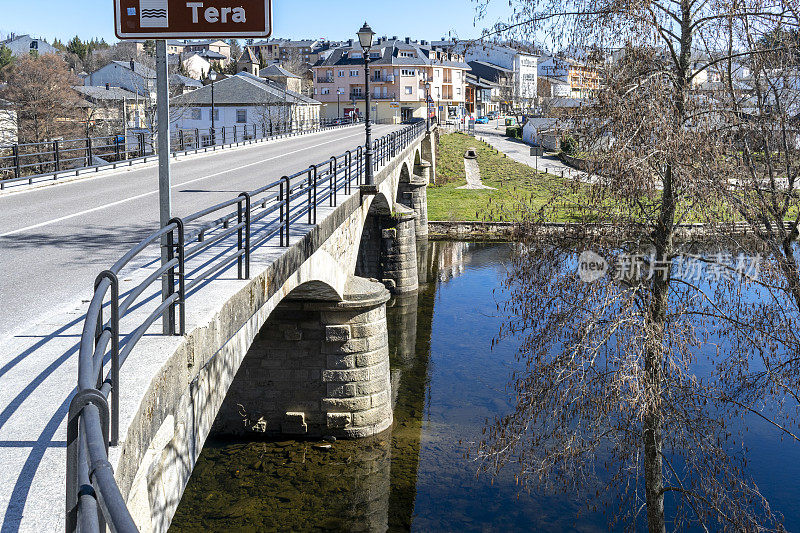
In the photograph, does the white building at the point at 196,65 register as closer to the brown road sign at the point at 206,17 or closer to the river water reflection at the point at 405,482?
the river water reflection at the point at 405,482

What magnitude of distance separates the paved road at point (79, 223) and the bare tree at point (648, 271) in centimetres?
530

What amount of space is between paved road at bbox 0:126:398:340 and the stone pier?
2965 mm

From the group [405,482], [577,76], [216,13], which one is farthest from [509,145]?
[216,13]

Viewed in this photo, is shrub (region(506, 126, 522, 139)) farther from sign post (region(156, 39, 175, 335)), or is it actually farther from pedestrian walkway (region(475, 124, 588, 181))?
sign post (region(156, 39, 175, 335))

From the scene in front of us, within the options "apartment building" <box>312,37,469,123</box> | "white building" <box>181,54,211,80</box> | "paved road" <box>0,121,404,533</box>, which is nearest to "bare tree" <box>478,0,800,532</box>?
"paved road" <box>0,121,404,533</box>

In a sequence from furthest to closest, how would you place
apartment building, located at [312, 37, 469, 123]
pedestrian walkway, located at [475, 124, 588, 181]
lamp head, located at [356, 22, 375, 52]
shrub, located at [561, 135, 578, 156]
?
apartment building, located at [312, 37, 469, 123], pedestrian walkway, located at [475, 124, 588, 181], lamp head, located at [356, 22, 375, 52], shrub, located at [561, 135, 578, 156]

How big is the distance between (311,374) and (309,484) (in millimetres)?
2289

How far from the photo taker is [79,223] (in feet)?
42.3

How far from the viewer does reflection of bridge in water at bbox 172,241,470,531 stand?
44.1 feet

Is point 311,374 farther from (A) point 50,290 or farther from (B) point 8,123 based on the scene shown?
(B) point 8,123

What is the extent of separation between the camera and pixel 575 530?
511 inches

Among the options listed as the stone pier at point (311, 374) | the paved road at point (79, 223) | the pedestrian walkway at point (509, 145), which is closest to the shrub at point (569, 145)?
the paved road at point (79, 223)

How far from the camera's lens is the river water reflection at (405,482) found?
13.4 m

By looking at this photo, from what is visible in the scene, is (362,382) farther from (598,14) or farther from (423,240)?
(423,240)
